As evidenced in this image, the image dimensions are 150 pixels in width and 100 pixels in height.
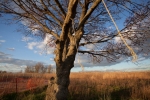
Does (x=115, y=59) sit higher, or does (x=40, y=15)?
(x=40, y=15)

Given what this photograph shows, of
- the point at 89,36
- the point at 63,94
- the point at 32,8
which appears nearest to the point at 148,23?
the point at 89,36

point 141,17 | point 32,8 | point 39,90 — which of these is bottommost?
point 39,90

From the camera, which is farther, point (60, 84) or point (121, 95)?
point (121, 95)

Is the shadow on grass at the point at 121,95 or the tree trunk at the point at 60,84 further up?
the tree trunk at the point at 60,84

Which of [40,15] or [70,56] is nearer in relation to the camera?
[70,56]

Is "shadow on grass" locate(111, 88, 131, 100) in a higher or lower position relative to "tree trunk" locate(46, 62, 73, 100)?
lower

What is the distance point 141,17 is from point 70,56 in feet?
9.91

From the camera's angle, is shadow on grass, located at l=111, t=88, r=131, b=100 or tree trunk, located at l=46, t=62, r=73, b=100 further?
shadow on grass, located at l=111, t=88, r=131, b=100

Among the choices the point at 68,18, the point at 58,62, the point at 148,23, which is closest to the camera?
the point at 68,18

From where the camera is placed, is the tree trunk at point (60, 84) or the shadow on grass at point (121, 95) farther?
the shadow on grass at point (121, 95)

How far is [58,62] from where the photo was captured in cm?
527

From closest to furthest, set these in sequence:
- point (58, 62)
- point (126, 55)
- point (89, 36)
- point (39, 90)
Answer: point (58, 62) < point (126, 55) < point (89, 36) < point (39, 90)

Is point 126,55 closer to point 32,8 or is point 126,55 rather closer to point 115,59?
point 115,59

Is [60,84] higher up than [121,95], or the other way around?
[60,84]
